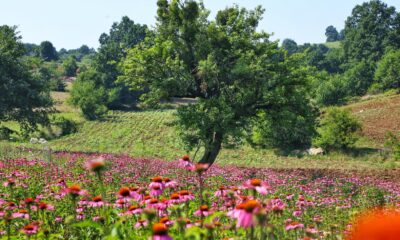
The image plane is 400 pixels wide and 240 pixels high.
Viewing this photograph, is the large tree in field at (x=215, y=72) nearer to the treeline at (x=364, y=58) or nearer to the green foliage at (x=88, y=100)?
the green foliage at (x=88, y=100)

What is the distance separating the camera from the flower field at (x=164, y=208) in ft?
9.20

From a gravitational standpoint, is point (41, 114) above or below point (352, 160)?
above

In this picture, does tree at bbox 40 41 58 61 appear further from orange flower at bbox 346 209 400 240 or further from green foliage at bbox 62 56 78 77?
orange flower at bbox 346 209 400 240

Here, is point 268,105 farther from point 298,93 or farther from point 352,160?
point 352,160

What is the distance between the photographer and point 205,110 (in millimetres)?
19031

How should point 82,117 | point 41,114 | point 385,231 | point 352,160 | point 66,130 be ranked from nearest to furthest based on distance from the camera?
point 385,231 < point 352,160 < point 41,114 < point 66,130 < point 82,117

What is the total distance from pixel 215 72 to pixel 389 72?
4874cm

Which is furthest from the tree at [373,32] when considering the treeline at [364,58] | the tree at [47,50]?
the tree at [47,50]

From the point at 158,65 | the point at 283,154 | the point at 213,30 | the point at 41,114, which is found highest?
the point at 213,30

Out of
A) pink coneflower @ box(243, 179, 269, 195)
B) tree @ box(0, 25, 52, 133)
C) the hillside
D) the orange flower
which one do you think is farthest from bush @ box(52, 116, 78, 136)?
the orange flower

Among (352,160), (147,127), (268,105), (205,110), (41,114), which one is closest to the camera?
(205,110)

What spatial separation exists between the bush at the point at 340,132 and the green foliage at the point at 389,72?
3292cm

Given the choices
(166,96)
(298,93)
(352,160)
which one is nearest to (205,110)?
(166,96)

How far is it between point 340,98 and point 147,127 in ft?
86.0
